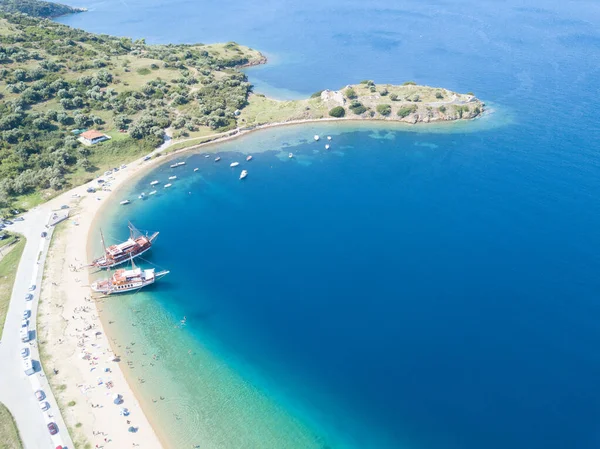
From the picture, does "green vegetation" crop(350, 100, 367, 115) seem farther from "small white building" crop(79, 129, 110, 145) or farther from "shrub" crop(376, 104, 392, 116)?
"small white building" crop(79, 129, 110, 145)

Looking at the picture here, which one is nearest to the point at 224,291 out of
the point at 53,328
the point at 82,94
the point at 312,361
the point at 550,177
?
the point at 312,361

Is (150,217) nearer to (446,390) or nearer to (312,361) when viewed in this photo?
(312,361)

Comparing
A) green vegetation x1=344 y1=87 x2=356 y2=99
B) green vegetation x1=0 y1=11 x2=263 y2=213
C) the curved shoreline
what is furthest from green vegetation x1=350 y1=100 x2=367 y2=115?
green vegetation x1=0 y1=11 x2=263 y2=213

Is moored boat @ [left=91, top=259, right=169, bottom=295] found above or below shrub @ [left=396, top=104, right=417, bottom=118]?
below

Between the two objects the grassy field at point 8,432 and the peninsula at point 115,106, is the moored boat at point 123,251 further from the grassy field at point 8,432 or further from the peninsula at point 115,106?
the peninsula at point 115,106

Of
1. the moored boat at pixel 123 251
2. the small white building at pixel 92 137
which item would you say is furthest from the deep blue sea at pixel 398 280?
the small white building at pixel 92 137
